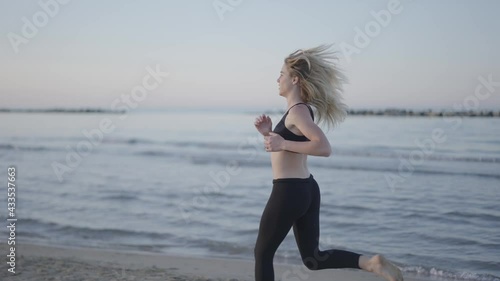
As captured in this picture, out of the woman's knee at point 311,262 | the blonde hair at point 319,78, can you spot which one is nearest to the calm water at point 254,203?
the woman's knee at point 311,262

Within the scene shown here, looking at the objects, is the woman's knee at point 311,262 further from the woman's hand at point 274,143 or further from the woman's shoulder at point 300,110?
the woman's shoulder at point 300,110

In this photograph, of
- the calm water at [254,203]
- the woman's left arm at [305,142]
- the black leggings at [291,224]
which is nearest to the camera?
the woman's left arm at [305,142]

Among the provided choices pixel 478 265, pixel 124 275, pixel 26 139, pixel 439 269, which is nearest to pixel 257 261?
pixel 124 275

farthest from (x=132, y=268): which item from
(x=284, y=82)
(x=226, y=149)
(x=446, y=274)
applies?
(x=226, y=149)

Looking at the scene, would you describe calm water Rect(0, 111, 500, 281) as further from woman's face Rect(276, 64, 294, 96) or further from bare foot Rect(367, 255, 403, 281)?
woman's face Rect(276, 64, 294, 96)

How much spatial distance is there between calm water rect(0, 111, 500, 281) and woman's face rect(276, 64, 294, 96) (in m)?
3.52

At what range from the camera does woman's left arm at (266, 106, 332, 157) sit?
369 cm

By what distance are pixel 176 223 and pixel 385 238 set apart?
3.10 m

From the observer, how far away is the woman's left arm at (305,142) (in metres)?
3.69

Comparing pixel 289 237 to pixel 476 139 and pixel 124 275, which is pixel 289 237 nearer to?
pixel 124 275

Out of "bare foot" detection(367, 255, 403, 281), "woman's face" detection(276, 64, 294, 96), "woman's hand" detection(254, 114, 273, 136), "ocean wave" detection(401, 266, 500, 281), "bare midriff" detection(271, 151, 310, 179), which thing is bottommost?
"ocean wave" detection(401, 266, 500, 281)

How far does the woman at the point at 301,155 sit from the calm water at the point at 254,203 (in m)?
3.00

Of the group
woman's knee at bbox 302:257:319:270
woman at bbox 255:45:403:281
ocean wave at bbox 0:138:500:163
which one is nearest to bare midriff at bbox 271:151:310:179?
woman at bbox 255:45:403:281

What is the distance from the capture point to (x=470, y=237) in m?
8.07
